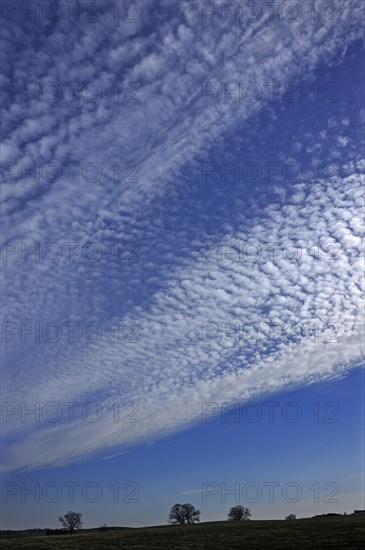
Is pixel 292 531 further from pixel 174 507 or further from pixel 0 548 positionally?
pixel 174 507

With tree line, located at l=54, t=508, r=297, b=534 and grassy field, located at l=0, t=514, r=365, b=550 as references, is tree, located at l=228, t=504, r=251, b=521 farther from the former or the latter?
grassy field, located at l=0, t=514, r=365, b=550

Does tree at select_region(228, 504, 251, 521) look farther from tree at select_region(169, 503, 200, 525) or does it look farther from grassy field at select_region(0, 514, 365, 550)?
grassy field at select_region(0, 514, 365, 550)

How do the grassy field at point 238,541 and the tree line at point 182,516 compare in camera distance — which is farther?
the tree line at point 182,516

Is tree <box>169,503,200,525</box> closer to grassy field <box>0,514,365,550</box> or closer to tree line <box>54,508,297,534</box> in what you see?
tree line <box>54,508,297,534</box>

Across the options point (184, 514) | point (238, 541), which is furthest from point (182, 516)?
point (238, 541)

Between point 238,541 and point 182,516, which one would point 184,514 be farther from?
point 238,541

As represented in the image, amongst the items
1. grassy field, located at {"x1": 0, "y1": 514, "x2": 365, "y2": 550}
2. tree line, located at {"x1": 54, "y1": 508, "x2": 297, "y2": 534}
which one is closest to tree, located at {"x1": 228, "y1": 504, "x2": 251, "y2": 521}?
tree line, located at {"x1": 54, "y1": 508, "x2": 297, "y2": 534}

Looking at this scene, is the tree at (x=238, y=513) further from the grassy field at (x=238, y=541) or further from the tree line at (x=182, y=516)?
the grassy field at (x=238, y=541)

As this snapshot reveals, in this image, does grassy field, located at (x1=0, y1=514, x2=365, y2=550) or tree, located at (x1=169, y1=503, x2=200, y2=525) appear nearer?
grassy field, located at (x1=0, y1=514, x2=365, y2=550)

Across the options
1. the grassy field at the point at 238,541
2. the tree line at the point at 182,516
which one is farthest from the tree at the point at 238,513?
the grassy field at the point at 238,541

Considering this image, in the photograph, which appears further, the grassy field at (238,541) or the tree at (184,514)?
the tree at (184,514)

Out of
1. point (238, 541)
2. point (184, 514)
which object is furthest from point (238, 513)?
point (238, 541)

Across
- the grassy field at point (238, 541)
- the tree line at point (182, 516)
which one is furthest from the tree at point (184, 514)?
the grassy field at point (238, 541)

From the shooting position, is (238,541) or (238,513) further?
(238,513)
